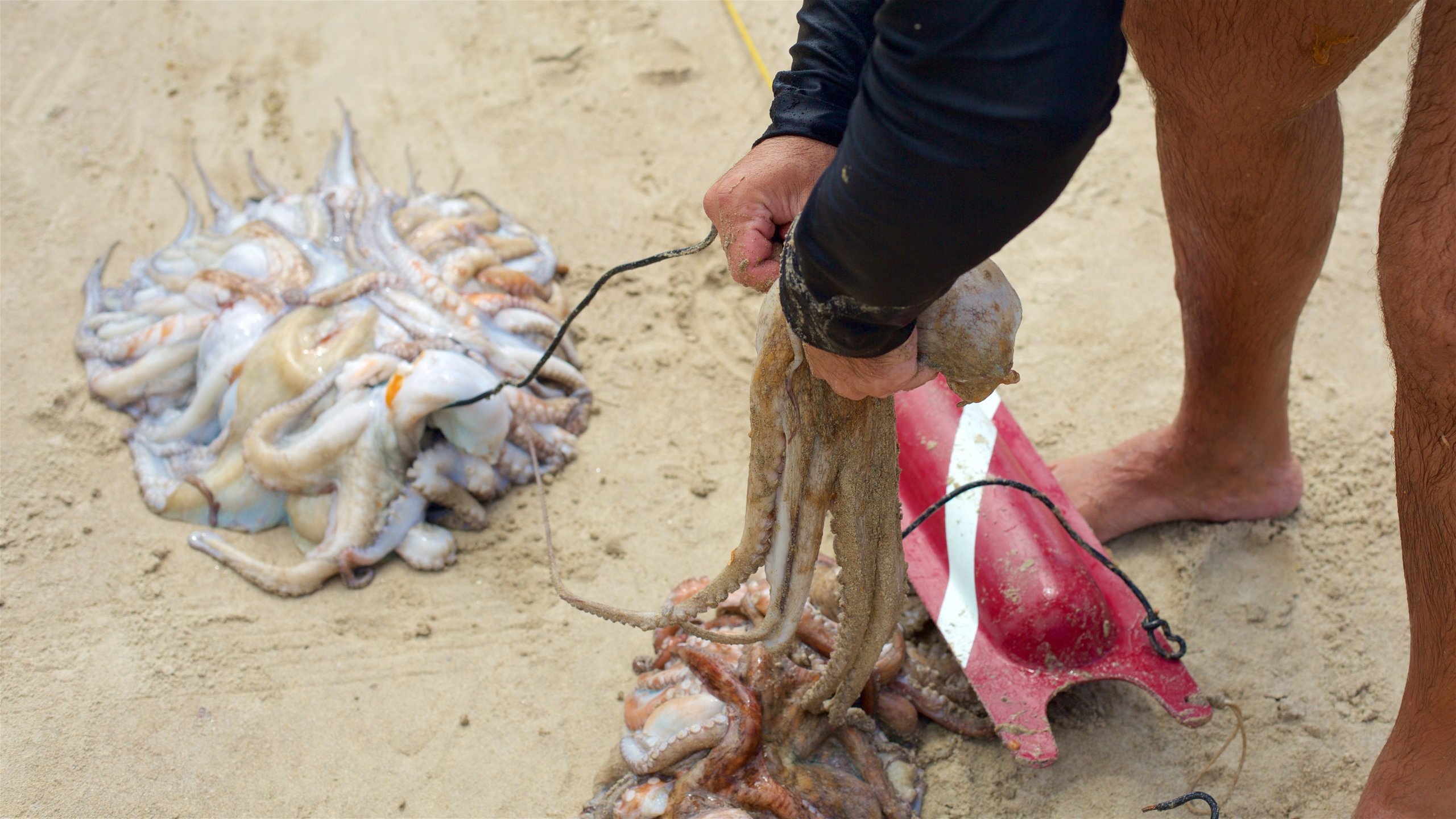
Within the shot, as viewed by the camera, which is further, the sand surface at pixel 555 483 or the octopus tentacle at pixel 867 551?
the sand surface at pixel 555 483

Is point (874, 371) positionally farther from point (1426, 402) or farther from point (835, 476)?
point (1426, 402)

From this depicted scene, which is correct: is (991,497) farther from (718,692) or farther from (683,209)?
(683,209)

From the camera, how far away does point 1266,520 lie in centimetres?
291

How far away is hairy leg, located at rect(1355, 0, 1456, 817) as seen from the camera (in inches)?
65.7

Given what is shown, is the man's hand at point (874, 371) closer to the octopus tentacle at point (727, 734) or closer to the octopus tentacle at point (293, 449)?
the octopus tentacle at point (727, 734)

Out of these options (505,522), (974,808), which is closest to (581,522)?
(505,522)

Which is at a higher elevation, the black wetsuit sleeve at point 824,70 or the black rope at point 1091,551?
the black wetsuit sleeve at point 824,70

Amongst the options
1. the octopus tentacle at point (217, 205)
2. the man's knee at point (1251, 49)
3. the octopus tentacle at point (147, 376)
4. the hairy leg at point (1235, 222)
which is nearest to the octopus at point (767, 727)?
the hairy leg at point (1235, 222)

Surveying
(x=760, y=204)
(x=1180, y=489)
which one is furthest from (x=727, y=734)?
(x=1180, y=489)

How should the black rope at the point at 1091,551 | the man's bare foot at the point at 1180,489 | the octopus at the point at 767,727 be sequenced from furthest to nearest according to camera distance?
the man's bare foot at the point at 1180,489
the black rope at the point at 1091,551
the octopus at the point at 767,727

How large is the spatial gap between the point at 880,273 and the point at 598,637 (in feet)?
5.85

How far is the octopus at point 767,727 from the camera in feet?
6.79

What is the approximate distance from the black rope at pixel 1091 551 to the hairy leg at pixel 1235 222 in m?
0.35

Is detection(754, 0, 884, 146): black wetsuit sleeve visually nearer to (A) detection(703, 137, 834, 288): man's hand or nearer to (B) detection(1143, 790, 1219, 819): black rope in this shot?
(A) detection(703, 137, 834, 288): man's hand
